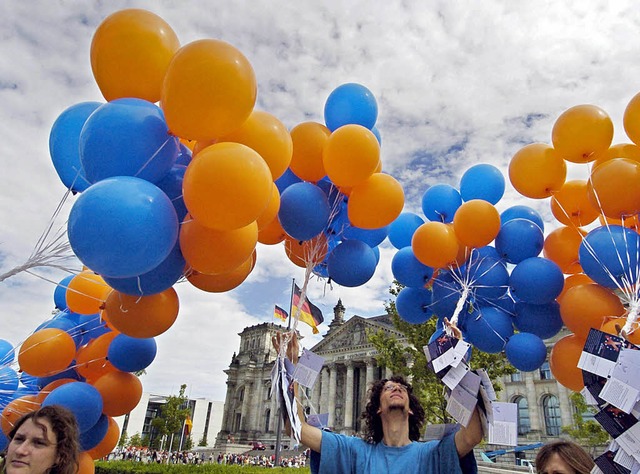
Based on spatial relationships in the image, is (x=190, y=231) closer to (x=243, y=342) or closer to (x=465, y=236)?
(x=465, y=236)

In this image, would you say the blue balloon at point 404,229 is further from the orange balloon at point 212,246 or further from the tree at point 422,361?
the tree at point 422,361

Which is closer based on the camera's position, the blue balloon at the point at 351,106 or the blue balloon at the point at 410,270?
the blue balloon at the point at 351,106

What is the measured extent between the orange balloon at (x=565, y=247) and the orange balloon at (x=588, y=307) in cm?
97

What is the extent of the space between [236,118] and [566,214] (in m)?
4.67

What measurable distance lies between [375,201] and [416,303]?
7.83 feet

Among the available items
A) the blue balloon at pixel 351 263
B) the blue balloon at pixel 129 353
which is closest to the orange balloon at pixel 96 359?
the blue balloon at pixel 129 353

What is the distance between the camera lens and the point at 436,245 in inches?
233

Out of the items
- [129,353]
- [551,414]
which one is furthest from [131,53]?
[551,414]

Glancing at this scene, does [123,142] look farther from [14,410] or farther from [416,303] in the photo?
[416,303]

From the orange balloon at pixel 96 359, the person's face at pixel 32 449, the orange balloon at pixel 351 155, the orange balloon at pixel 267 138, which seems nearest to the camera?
the person's face at pixel 32 449

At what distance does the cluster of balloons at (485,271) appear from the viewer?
18.9ft

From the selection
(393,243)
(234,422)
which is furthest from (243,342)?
(393,243)

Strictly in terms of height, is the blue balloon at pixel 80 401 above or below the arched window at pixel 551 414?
below

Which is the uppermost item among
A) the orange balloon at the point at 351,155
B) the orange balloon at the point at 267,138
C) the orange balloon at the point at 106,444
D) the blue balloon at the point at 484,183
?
the blue balloon at the point at 484,183
